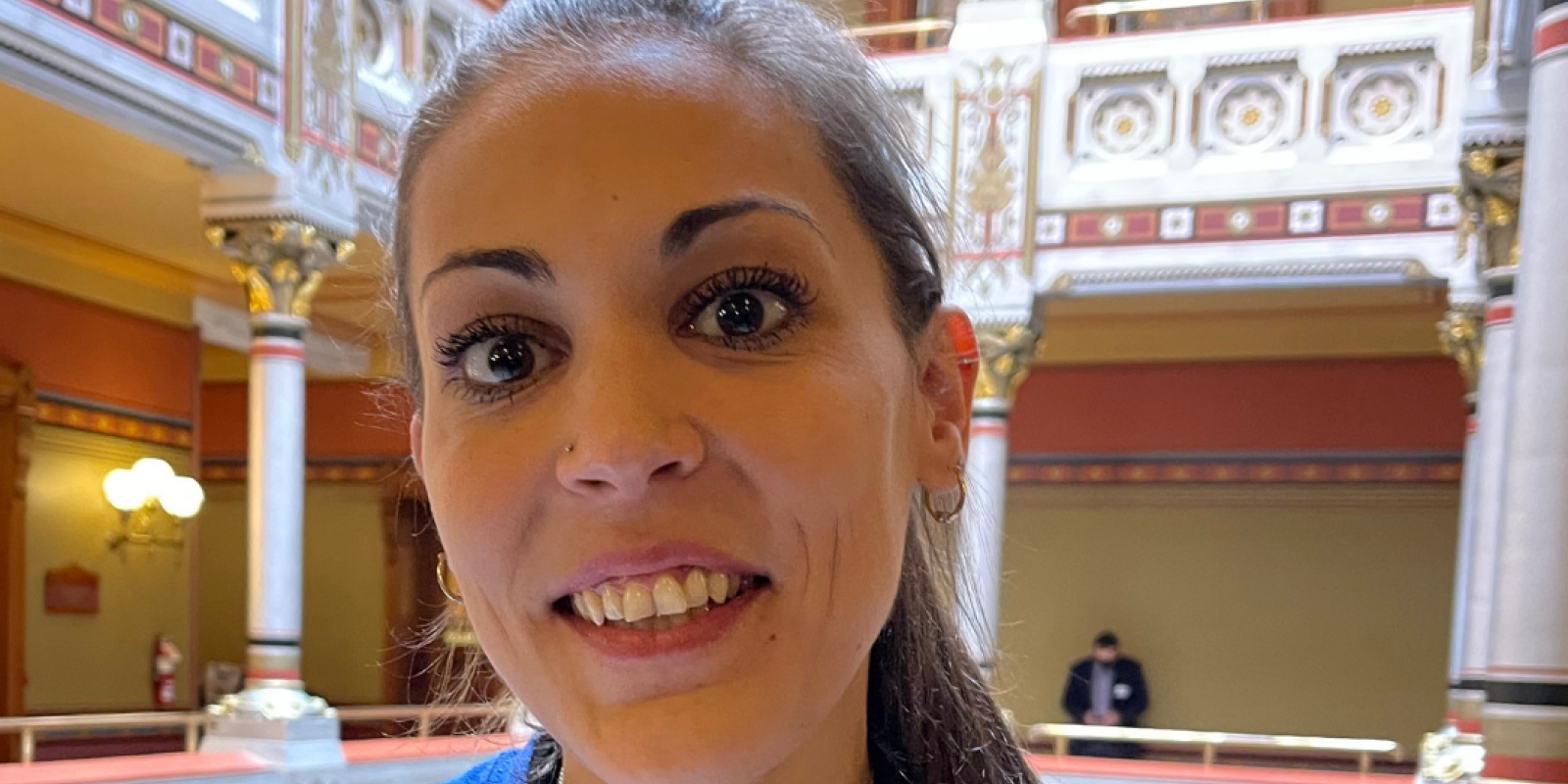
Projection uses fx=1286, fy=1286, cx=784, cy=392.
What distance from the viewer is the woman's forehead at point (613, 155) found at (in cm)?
79

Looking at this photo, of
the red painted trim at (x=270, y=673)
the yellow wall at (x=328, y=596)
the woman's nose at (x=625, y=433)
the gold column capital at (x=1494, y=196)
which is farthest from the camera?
the yellow wall at (x=328, y=596)

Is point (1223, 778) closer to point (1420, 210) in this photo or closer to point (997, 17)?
point (1420, 210)

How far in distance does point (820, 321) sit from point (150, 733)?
8364mm

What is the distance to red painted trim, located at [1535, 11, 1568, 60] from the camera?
3.12 metres

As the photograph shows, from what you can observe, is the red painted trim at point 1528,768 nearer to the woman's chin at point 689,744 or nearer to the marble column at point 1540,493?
the marble column at point 1540,493

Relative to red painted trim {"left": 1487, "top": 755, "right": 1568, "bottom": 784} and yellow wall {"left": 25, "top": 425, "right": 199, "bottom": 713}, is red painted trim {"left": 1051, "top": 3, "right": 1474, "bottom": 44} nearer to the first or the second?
red painted trim {"left": 1487, "top": 755, "right": 1568, "bottom": 784}

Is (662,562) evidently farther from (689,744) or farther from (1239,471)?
(1239,471)

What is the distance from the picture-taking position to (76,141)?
546 centimetres

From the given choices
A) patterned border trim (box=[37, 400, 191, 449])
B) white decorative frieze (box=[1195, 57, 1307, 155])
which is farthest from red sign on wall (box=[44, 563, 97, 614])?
white decorative frieze (box=[1195, 57, 1307, 155])

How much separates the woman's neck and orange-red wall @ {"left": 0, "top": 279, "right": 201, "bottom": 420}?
24.3 feet

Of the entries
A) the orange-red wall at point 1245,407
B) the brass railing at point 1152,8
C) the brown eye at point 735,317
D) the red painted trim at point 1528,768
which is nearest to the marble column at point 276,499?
the brass railing at point 1152,8

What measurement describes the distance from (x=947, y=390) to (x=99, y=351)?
26.3 ft

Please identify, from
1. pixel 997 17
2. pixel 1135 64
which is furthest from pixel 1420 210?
pixel 997 17

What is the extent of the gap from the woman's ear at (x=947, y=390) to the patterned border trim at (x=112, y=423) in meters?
7.69
